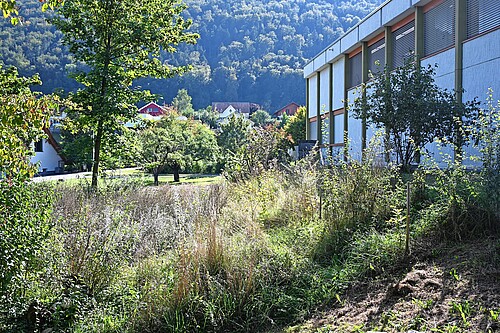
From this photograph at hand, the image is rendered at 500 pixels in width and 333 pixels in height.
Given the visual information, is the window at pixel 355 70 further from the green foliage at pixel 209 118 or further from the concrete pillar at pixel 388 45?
the green foliage at pixel 209 118

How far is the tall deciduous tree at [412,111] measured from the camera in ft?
35.1

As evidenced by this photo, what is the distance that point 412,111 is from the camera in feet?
35.4

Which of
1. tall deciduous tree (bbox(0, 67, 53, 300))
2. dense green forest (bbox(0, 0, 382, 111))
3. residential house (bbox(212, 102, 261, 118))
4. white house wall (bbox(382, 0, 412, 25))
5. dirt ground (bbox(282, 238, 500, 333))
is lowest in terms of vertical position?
dirt ground (bbox(282, 238, 500, 333))

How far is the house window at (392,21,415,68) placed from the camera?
17.9 m

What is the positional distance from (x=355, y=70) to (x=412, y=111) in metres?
14.6

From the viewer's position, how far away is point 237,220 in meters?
7.57

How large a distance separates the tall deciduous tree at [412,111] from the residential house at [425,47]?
36.6 inches

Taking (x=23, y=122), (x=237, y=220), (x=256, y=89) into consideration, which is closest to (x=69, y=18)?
(x=237, y=220)

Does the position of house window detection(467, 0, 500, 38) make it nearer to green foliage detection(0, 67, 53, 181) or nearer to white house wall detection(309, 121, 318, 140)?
green foliage detection(0, 67, 53, 181)

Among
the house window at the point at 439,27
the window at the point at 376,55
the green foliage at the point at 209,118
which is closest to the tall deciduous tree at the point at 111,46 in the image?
the house window at the point at 439,27

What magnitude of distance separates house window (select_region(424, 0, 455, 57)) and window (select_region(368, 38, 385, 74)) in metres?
3.83

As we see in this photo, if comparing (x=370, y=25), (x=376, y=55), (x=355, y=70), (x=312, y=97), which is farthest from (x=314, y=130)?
(x=370, y=25)

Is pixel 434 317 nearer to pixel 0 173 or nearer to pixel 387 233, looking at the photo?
pixel 387 233

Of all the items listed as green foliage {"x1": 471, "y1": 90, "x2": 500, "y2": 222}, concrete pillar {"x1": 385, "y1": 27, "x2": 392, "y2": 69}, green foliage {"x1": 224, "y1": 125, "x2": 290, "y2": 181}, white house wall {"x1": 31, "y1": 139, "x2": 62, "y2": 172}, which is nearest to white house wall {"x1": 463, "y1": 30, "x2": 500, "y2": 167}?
green foliage {"x1": 224, "y1": 125, "x2": 290, "y2": 181}
